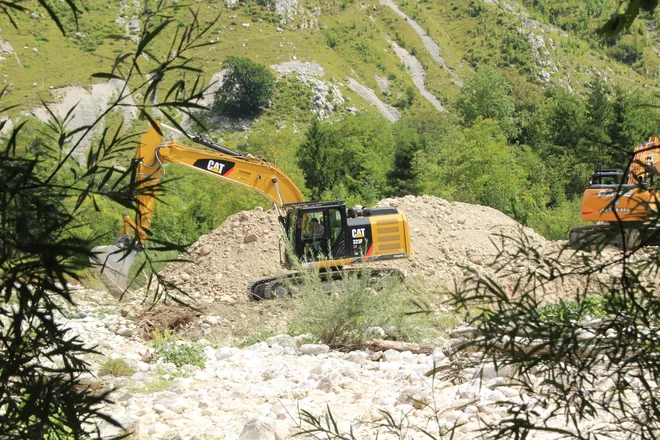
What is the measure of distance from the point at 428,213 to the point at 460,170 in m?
19.1

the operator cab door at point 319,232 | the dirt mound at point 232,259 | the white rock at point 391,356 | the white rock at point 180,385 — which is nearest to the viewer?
the white rock at point 180,385

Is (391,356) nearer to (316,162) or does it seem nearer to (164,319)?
(164,319)

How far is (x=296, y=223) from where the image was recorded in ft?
45.2

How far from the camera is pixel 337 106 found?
293ft

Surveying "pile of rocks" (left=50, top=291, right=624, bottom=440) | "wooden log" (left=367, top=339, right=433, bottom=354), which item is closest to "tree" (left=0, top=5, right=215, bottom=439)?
"pile of rocks" (left=50, top=291, right=624, bottom=440)

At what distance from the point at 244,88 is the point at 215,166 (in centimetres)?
6887

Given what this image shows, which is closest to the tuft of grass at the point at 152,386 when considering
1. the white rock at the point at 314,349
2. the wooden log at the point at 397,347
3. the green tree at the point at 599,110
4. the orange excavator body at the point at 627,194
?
the white rock at the point at 314,349

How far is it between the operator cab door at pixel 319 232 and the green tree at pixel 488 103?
43.9 m

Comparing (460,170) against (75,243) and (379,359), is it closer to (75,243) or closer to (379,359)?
(379,359)

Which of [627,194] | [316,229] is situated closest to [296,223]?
[316,229]

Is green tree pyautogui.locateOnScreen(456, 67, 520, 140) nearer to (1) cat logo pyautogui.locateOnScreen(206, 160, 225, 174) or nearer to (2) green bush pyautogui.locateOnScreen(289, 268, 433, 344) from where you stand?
(1) cat logo pyautogui.locateOnScreen(206, 160, 225, 174)

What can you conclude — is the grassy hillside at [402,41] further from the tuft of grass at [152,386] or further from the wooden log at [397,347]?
the tuft of grass at [152,386]

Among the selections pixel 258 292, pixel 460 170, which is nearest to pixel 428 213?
pixel 258 292

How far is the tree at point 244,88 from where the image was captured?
270 feet
